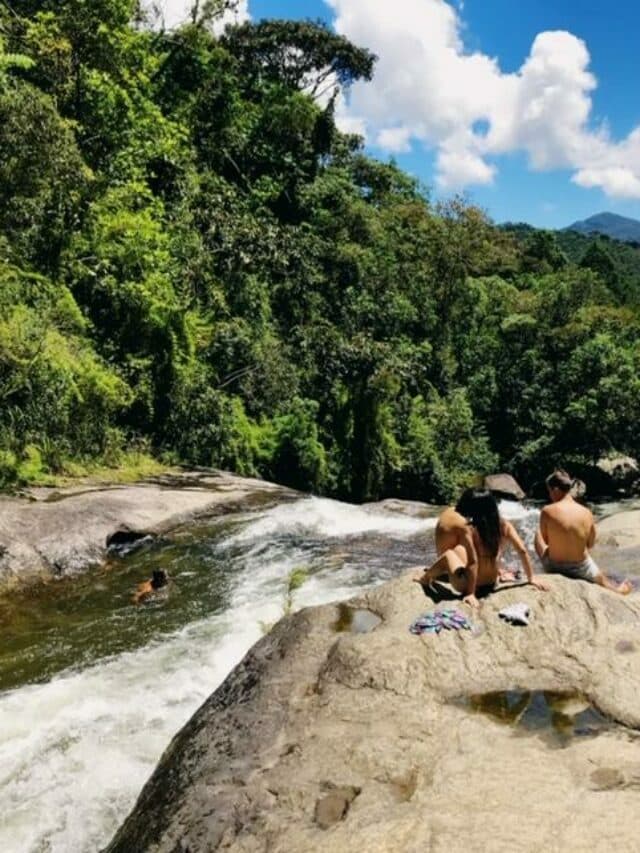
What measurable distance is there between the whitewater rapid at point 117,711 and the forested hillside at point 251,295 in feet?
25.3

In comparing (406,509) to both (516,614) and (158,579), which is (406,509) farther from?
(516,614)

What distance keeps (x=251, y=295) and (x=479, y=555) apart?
84.3 ft

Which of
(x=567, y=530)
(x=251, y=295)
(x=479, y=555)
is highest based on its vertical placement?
(x=251, y=295)

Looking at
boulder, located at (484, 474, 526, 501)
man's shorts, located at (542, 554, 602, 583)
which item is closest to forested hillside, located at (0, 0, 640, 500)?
boulder, located at (484, 474, 526, 501)

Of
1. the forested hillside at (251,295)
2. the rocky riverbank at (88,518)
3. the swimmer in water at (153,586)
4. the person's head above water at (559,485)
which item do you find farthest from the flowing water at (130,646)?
the forested hillside at (251,295)

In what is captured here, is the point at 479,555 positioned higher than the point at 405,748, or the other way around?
the point at 479,555

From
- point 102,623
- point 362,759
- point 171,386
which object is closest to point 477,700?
point 362,759

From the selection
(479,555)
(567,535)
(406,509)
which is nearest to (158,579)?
(479,555)

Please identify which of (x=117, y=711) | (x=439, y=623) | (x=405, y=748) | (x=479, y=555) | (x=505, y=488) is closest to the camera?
(x=405, y=748)

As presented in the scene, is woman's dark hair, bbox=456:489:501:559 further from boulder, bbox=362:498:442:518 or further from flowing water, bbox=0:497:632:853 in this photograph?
boulder, bbox=362:498:442:518

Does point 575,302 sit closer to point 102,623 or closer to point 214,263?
point 214,263

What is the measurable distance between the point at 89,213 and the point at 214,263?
6.88 m

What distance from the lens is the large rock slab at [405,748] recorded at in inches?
168

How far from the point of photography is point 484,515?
25.2 feet
